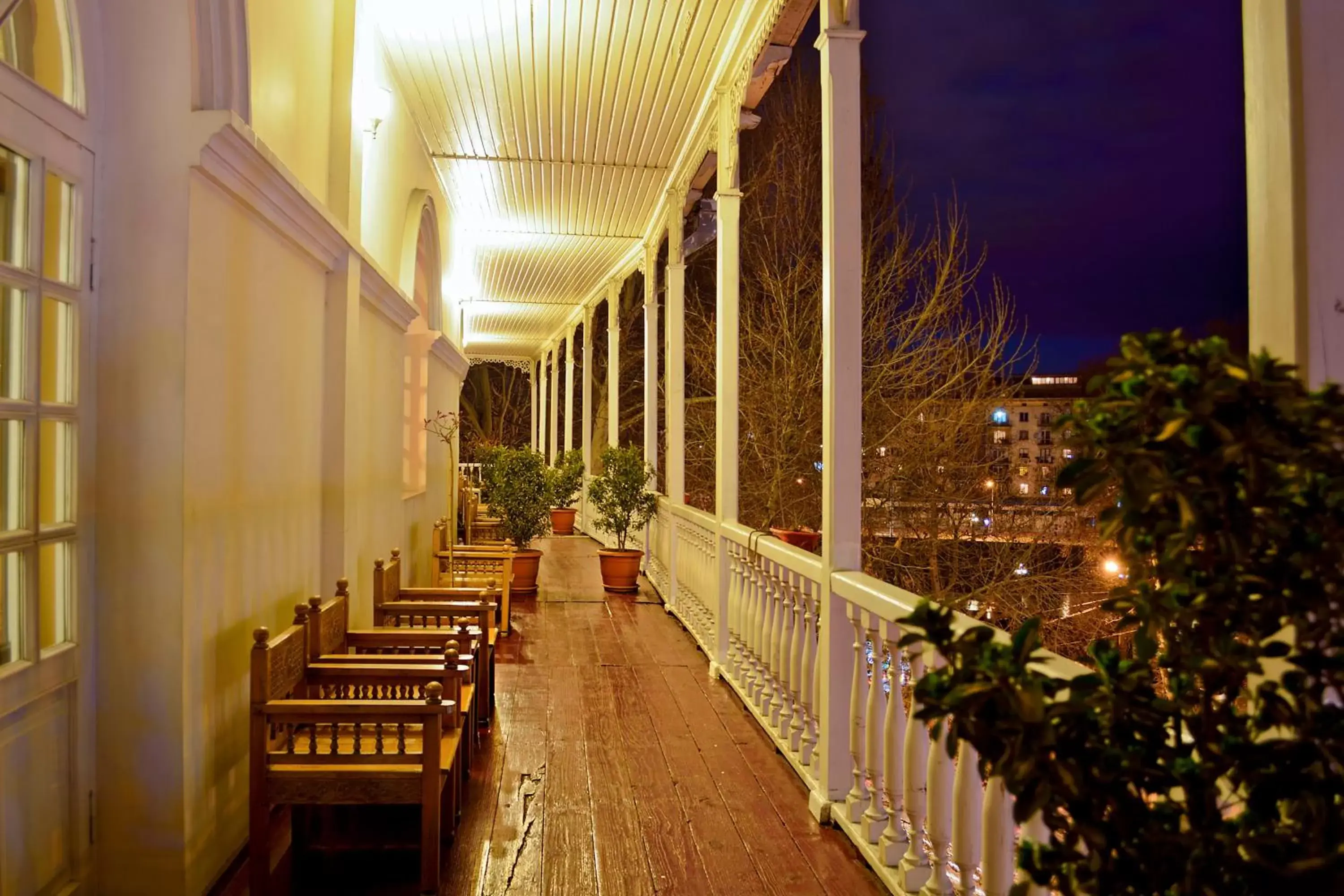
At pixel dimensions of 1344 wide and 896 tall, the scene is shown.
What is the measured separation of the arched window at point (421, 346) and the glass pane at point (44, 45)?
188 inches

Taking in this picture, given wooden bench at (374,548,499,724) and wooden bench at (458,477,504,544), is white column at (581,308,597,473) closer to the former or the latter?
wooden bench at (458,477,504,544)

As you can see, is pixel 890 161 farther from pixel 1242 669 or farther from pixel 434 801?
pixel 1242 669

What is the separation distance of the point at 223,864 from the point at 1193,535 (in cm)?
318

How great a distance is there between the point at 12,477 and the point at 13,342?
0.32 m

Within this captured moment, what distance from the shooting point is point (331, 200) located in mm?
4516

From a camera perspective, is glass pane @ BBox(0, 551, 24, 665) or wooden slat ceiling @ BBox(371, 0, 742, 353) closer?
glass pane @ BBox(0, 551, 24, 665)

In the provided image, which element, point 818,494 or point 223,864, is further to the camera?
point 818,494

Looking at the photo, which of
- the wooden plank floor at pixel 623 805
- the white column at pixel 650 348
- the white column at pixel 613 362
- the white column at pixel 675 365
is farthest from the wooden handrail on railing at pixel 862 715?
the white column at pixel 613 362

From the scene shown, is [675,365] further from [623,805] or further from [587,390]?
[587,390]

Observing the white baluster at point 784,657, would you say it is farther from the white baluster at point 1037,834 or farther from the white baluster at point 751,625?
the white baluster at point 1037,834

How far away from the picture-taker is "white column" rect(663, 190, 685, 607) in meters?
8.27

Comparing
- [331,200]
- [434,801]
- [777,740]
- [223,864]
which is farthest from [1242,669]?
[331,200]

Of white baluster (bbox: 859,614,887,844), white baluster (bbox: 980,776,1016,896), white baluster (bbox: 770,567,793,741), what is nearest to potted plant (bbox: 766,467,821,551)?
white baluster (bbox: 770,567,793,741)

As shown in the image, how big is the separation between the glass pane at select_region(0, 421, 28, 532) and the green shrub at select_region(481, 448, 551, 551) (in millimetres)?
6579
